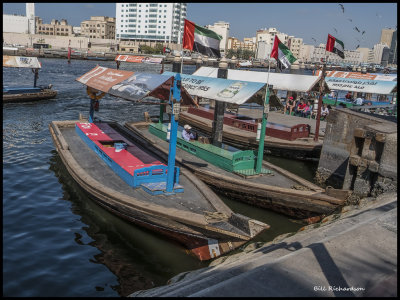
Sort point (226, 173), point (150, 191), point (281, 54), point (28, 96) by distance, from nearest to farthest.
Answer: point (150, 191) → point (226, 173) → point (281, 54) → point (28, 96)

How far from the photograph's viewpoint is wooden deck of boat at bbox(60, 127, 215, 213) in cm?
1259

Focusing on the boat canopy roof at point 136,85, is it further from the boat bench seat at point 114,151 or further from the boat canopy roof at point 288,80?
the boat canopy roof at point 288,80

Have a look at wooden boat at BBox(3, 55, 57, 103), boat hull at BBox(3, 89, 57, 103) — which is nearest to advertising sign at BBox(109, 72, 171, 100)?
boat hull at BBox(3, 89, 57, 103)

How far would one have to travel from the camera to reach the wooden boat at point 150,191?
10.9 meters

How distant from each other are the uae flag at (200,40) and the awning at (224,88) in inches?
73.4

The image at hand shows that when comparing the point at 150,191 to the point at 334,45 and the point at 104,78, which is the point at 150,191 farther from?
the point at 334,45

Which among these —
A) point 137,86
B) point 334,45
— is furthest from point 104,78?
point 334,45

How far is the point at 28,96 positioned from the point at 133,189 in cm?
2811

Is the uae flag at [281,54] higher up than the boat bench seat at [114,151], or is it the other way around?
the uae flag at [281,54]

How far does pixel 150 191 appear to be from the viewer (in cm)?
1330

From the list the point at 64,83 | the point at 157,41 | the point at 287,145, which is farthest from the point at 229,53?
the point at 287,145

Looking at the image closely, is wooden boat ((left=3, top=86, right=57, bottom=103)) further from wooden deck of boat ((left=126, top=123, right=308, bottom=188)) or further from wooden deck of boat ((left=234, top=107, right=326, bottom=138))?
wooden deck of boat ((left=126, top=123, right=308, bottom=188))

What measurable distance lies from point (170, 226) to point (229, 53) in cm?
16616

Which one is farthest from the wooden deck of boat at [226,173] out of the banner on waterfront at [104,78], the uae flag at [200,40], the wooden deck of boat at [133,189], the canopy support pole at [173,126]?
the uae flag at [200,40]
